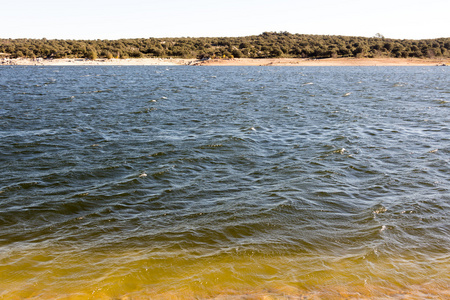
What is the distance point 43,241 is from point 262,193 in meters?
6.22

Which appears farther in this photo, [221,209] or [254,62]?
[254,62]

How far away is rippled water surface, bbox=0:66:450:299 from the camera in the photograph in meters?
6.60

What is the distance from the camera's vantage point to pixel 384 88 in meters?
39.7

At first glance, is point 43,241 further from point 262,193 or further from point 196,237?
point 262,193

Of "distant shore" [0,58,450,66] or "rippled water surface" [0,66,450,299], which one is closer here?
"rippled water surface" [0,66,450,299]

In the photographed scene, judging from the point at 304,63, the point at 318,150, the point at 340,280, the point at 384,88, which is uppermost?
the point at 304,63

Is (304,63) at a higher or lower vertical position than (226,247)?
higher

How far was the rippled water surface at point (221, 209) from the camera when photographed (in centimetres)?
660

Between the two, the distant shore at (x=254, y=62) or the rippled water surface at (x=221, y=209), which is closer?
the rippled water surface at (x=221, y=209)

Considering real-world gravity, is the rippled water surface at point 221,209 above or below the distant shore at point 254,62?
below

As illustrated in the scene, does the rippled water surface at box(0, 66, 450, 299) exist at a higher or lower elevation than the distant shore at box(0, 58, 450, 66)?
lower

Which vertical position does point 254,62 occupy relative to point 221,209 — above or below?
above

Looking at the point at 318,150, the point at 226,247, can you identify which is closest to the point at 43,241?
the point at 226,247

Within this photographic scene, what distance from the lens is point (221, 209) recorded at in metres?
9.52
